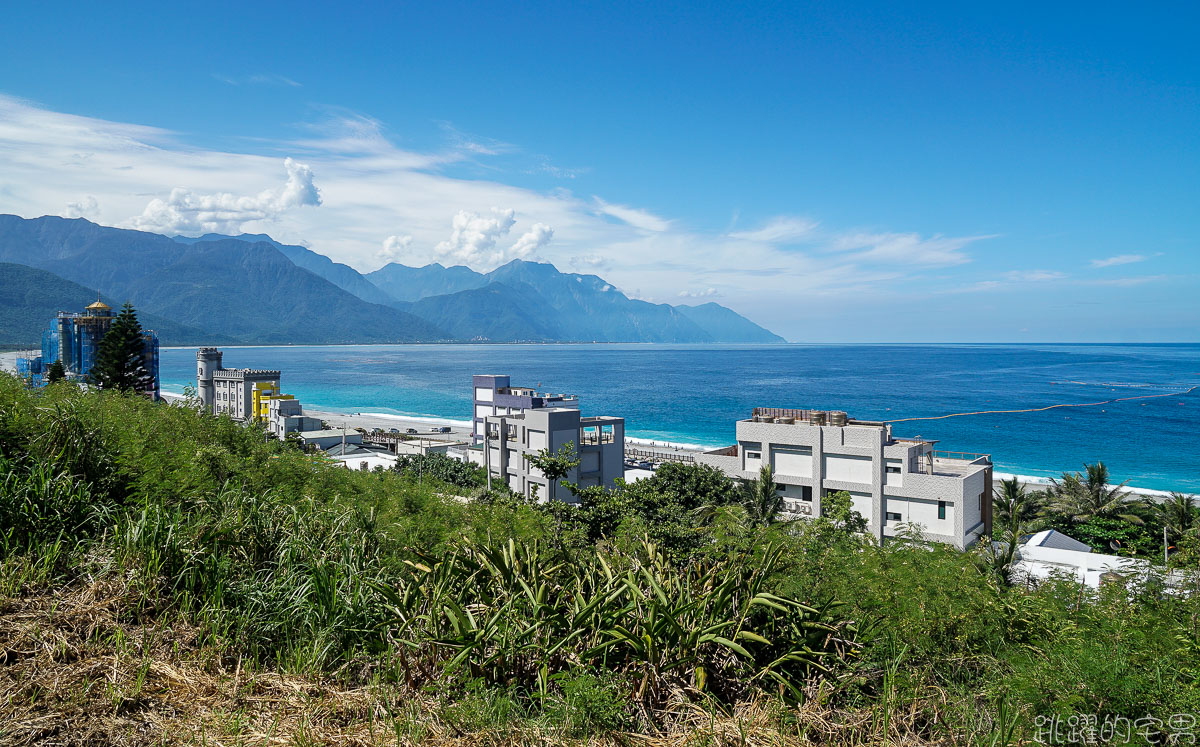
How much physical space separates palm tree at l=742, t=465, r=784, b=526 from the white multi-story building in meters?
0.92

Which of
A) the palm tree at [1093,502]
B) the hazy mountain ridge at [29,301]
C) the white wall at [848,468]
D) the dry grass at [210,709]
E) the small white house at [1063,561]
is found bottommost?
the palm tree at [1093,502]

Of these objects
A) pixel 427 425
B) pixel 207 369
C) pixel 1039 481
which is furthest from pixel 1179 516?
pixel 207 369

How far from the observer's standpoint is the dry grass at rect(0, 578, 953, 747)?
215 centimetres

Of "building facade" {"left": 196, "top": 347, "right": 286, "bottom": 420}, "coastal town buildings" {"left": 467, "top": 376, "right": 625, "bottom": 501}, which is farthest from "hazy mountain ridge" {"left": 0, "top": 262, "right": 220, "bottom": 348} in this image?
"coastal town buildings" {"left": 467, "top": 376, "right": 625, "bottom": 501}

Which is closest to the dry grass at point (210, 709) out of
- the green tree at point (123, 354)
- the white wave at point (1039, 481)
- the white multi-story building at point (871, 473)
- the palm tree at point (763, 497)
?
the palm tree at point (763, 497)

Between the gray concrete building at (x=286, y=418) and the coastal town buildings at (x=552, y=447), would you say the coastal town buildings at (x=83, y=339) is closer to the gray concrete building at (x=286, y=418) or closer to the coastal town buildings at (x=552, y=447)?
the gray concrete building at (x=286, y=418)

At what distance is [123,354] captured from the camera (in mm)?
22859

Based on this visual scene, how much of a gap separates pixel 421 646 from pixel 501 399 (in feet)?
130

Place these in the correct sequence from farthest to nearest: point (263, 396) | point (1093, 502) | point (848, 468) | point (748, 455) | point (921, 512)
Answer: point (263, 396) → point (1093, 502) → point (748, 455) → point (848, 468) → point (921, 512)

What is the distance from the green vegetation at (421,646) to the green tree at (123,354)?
71.9 ft

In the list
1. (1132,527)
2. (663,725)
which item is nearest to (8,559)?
(663,725)

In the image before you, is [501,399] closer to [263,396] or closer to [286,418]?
[286,418]

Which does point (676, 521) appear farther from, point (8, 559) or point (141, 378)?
point (141, 378)

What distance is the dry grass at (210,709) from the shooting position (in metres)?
2.15
